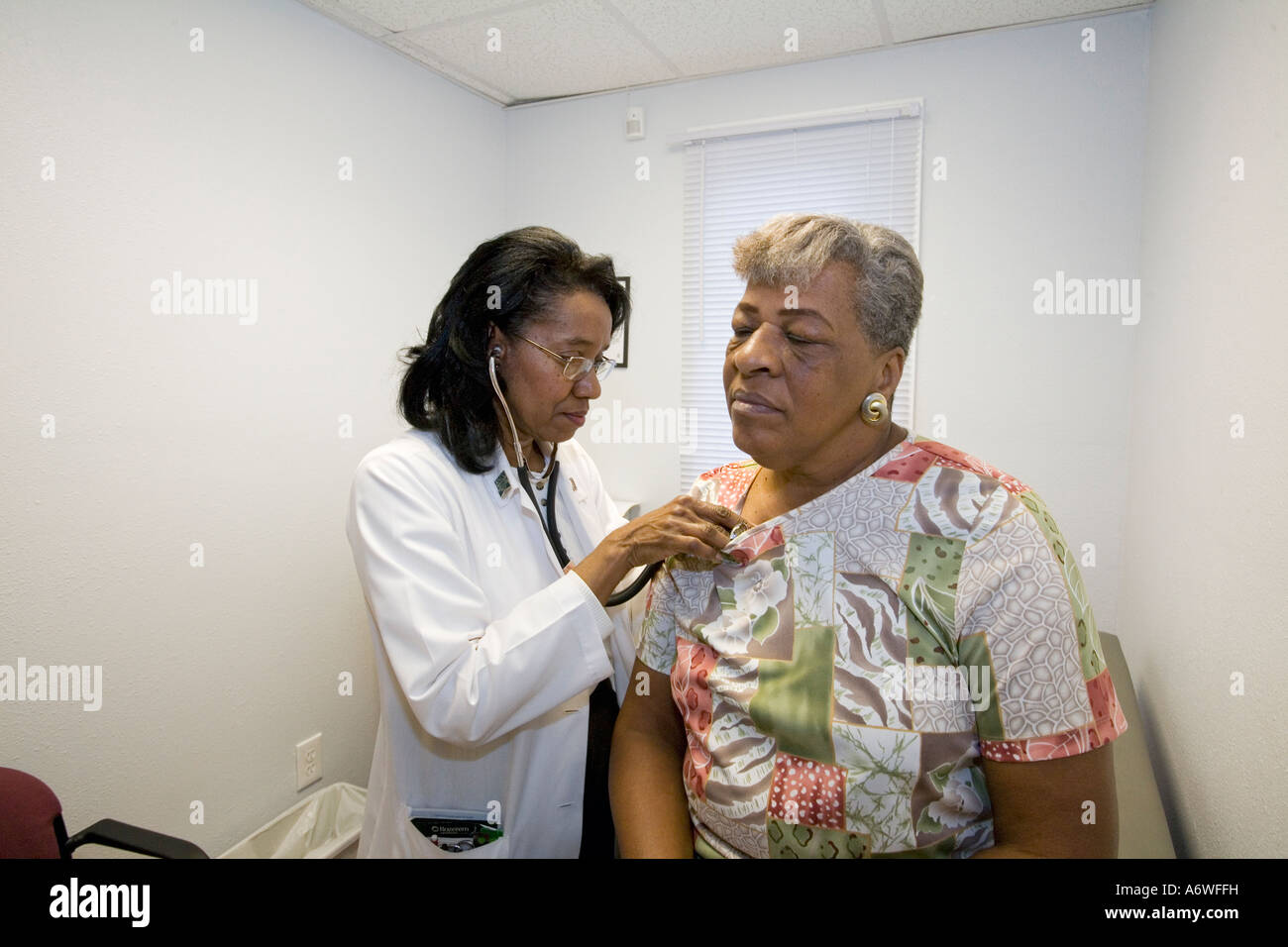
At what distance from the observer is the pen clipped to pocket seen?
1388mm

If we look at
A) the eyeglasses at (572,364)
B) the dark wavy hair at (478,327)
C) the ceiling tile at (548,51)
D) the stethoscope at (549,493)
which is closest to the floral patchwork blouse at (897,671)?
the stethoscope at (549,493)

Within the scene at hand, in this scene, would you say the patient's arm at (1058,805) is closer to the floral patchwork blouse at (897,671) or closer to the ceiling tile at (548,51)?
the floral patchwork blouse at (897,671)

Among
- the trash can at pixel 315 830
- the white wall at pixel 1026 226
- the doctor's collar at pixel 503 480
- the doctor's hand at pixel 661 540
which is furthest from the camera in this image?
the white wall at pixel 1026 226

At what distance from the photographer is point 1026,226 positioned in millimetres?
2598

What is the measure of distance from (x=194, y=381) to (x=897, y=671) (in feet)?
6.82

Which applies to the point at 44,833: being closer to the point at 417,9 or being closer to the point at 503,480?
the point at 503,480

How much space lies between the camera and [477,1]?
239 cm

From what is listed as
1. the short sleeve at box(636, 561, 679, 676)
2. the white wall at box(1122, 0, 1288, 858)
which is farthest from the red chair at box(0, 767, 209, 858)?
the white wall at box(1122, 0, 1288, 858)

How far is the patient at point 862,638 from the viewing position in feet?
3.13

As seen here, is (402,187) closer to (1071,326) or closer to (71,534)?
(71,534)

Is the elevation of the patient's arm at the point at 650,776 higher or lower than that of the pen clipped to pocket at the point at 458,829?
higher

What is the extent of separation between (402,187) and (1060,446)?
270 cm

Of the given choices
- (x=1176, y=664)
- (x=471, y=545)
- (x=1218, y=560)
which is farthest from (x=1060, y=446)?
(x=471, y=545)

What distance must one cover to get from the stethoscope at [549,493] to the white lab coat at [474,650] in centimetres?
3
